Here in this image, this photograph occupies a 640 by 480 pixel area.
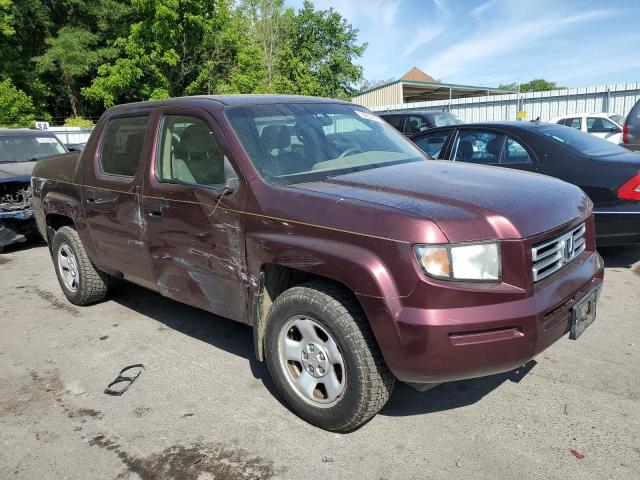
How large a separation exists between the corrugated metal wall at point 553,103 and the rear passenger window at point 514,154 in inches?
572

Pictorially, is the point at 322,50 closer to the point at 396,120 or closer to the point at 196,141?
the point at 396,120

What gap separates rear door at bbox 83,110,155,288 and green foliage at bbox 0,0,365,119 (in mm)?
20964

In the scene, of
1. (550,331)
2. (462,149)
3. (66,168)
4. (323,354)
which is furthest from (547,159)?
(66,168)

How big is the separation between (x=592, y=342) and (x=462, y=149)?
10.3ft

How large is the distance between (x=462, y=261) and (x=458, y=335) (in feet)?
1.14

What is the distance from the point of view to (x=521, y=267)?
252 cm

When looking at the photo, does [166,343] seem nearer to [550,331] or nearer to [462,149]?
[550,331]

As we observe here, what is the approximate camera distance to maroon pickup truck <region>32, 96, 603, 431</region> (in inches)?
97.7

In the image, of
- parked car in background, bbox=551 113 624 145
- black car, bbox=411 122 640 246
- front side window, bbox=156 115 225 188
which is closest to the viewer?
front side window, bbox=156 115 225 188

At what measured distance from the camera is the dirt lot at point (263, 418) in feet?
8.81

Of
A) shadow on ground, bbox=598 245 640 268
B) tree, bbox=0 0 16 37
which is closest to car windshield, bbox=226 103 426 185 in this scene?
shadow on ground, bbox=598 245 640 268

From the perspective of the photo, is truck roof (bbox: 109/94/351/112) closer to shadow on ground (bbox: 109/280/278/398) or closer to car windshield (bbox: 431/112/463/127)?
shadow on ground (bbox: 109/280/278/398)

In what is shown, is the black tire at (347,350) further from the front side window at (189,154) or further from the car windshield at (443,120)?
the car windshield at (443,120)

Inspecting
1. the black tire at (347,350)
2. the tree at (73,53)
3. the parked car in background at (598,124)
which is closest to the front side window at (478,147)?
the black tire at (347,350)
